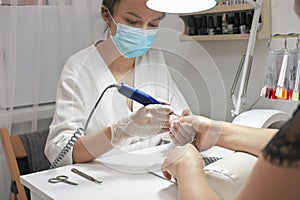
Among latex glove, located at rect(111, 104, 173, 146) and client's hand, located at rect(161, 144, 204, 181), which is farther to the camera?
latex glove, located at rect(111, 104, 173, 146)

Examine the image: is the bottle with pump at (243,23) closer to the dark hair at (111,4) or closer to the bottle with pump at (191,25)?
the bottle with pump at (191,25)

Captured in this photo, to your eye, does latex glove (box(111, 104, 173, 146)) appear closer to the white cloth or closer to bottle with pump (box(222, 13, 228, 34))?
the white cloth

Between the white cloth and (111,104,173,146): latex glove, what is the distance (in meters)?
0.05

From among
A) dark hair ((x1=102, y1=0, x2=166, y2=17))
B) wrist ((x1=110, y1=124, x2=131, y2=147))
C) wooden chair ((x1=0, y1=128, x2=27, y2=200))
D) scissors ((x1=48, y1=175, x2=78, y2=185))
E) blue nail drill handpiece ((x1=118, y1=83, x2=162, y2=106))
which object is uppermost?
dark hair ((x1=102, y1=0, x2=166, y2=17))

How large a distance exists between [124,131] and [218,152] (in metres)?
0.30

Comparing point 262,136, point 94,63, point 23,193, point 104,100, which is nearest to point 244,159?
point 262,136

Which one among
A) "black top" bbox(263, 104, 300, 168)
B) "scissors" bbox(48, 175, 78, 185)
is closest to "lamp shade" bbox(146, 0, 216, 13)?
"scissors" bbox(48, 175, 78, 185)

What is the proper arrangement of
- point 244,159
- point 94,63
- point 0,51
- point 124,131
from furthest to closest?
1. point 0,51
2. point 94,63
3. point 124,131
4. point 244,159

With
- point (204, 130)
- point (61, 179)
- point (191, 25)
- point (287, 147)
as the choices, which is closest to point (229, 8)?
point (191, 25)

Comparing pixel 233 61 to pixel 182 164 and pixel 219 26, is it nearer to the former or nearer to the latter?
pixel 219 26

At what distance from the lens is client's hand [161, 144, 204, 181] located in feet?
2.74

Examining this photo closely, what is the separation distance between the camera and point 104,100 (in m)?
1.21

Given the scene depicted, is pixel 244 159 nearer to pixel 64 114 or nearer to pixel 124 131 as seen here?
pixel 124 131

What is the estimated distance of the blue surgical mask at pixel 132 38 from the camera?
1.20m
